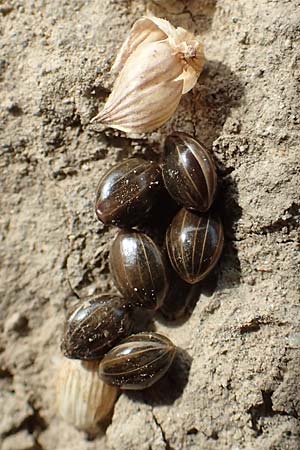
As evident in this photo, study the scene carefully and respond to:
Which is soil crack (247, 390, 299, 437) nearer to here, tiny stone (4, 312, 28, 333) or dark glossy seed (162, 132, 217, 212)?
dark glossy seed (162, 132, 217, 212)

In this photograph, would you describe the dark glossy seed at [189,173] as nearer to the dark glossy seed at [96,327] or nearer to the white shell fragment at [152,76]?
the white shell fragment at [152,76]

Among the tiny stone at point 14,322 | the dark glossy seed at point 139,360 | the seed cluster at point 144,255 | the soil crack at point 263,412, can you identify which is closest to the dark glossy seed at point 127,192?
the seed cluster at point 144,255

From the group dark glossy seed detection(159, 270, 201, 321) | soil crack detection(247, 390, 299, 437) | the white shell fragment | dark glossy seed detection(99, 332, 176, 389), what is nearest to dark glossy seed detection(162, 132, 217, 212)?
the white shell fragment

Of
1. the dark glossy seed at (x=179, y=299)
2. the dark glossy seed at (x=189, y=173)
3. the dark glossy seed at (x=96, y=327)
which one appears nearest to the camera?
the dark glossy seed at (x=189, y=173)

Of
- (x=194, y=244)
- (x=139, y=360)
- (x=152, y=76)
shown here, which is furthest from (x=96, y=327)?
(x=152, y=76)

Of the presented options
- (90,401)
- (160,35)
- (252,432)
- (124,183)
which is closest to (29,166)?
(124,183)

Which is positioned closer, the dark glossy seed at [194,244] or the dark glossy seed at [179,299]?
the dark glossy seed at [194,244]

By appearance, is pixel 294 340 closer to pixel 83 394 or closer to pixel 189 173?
pixel 189 173
